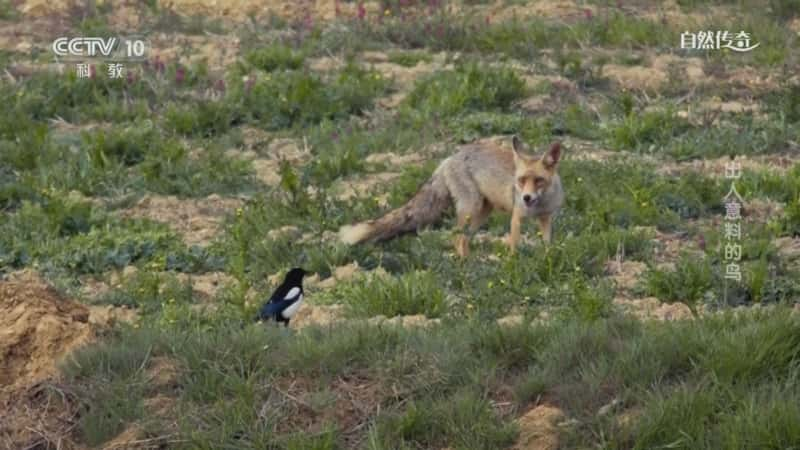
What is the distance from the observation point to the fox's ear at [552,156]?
11.1m

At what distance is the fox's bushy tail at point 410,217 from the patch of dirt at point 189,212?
1.04 meters

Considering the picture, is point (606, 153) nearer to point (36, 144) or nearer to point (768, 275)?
point (768, 275)

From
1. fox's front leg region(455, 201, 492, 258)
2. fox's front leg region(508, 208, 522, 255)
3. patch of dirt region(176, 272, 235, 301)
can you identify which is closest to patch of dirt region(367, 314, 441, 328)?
patch of dirt region(176, 272, 235, 301)

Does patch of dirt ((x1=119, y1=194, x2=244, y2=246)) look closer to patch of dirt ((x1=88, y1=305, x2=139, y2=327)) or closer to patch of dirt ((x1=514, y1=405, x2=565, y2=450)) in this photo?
patch of dirt ((x1=88, y1=305, x2=139, y2=327))

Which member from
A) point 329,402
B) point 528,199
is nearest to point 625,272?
point 528,199

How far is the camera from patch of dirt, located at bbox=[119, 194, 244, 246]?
11641 mm

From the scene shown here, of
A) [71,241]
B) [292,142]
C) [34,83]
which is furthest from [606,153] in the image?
[34,83]

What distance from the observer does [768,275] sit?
392 inches

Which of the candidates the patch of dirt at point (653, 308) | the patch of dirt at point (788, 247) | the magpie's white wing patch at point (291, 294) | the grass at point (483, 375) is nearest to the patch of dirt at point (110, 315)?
the grass at point (483, 375)

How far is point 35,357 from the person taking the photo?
8000mm

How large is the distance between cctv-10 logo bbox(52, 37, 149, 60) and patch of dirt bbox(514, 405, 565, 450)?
9.58 meters

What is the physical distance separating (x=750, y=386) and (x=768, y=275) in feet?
9.06

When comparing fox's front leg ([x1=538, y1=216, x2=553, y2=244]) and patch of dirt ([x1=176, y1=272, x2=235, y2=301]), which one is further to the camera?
fox's front leg ([x1=538, y1=216, x2=553, y2=244])

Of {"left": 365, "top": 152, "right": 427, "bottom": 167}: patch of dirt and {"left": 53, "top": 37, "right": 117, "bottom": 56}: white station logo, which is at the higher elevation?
{"left": 53, "top": 37, "right": 117, "bottom": 56}: white station logo
